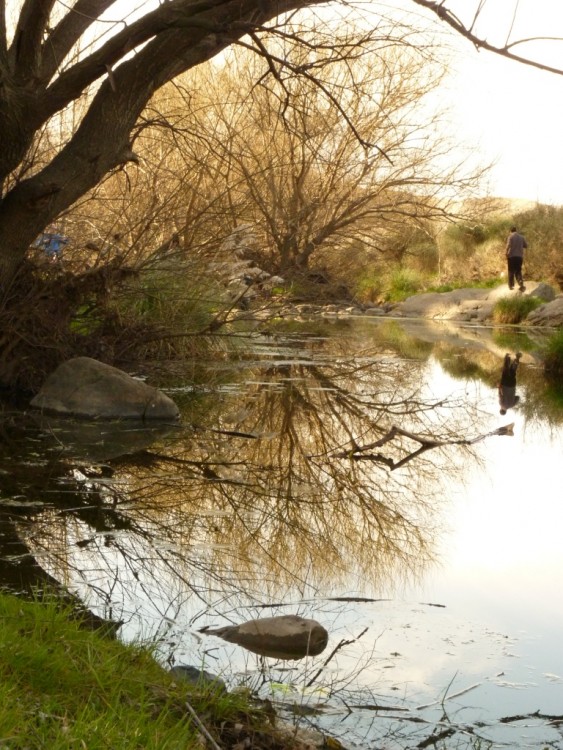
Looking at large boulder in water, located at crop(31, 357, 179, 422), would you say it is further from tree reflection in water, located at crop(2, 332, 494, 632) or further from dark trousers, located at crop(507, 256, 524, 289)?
dark trousers, located at crop(507, 256, 524, 289)

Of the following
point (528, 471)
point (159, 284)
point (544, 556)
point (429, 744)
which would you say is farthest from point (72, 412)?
point (429, 744)

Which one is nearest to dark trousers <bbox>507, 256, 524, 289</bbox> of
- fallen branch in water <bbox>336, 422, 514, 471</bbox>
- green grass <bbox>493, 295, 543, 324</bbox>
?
green grass <bbox>493, 295, 543, 324</bbox>

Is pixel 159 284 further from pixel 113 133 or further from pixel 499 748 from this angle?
pixel 499 748

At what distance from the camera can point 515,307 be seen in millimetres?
28266

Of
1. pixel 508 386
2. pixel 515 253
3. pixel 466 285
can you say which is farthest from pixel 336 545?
pixel 466 285

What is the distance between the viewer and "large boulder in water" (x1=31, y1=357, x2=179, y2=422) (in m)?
9.70

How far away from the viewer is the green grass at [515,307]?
28.1m

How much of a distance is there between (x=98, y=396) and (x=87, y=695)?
21.6ft

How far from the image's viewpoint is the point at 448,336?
2367 cm

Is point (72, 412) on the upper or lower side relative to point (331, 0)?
lower

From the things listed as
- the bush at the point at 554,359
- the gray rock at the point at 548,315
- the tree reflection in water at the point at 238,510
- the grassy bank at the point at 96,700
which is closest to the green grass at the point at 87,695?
the grassy bank at the point at 96,700

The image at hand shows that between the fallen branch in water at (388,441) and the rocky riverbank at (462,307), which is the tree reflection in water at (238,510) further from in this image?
the rocky riverbank at (462,307)

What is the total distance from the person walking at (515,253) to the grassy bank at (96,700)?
2637 centimetres

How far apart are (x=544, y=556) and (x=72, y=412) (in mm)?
4977
